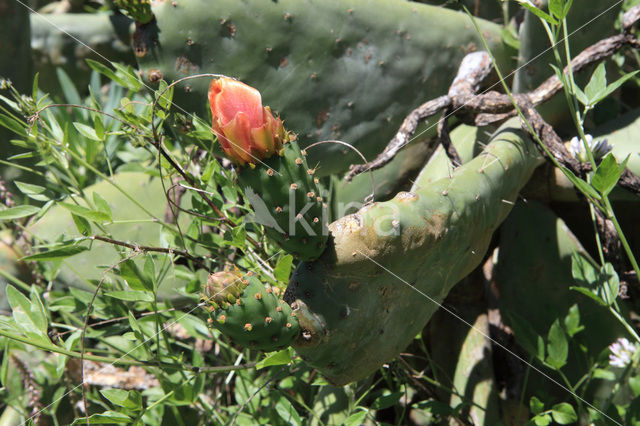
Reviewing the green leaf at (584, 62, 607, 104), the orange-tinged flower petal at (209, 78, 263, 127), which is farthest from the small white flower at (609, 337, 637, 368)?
the orange-tinged flower petal at (209, 78, 263, 127)

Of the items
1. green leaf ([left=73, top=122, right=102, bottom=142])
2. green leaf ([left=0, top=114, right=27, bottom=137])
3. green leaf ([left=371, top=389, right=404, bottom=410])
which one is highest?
green leaf ([left=0, top=114, right=27, bottom=137])

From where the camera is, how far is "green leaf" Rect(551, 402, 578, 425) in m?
1.04

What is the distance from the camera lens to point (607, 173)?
2.68ft

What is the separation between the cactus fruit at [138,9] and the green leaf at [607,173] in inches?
28.2

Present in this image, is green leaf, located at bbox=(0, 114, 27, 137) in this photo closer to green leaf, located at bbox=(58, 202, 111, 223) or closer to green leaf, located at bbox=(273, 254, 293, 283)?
green leaf, located at bbox=(58, 202, 111, 223)

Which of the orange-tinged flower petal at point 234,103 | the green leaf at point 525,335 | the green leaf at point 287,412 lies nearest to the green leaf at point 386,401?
the green leaf at point 287,412

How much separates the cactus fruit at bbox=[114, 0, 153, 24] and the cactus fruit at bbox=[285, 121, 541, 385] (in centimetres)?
51

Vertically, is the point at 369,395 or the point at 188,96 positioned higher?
the point at 188,96

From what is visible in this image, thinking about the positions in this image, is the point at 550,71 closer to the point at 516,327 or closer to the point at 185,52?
the point at 516,327

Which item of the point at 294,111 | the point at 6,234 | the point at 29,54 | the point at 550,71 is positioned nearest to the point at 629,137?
the point at 550,71

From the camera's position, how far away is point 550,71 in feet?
4.49

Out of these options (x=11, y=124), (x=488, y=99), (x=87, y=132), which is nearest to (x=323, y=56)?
(x=488, y=99)

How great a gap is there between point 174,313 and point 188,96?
0.37 meters

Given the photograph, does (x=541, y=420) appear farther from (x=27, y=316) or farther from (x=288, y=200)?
(x=27, y=316)
